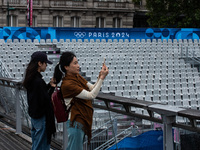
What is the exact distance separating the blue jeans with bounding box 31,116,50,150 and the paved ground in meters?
1.88

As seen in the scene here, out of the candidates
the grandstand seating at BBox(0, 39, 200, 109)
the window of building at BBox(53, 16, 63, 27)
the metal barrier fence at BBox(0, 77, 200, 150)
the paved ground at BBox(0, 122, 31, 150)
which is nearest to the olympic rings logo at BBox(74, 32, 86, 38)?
the grandstand seating at BBox(0, 39, 200, 109)

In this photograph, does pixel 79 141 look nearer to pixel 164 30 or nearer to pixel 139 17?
pixel 164 30

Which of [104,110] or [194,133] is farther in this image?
[104,110]

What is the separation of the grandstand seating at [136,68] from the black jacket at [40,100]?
11040mm

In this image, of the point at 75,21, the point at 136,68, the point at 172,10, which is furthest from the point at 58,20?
the point at 136,68

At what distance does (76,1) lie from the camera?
43.8 m

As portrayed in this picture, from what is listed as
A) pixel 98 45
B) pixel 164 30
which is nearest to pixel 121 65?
pixel 98 45

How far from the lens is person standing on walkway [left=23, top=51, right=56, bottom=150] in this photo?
4.48 meters

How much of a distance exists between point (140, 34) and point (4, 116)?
18.3 meters

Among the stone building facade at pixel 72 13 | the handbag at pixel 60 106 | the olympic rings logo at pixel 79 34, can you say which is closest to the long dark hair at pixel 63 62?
the handbag at pixel 60 106

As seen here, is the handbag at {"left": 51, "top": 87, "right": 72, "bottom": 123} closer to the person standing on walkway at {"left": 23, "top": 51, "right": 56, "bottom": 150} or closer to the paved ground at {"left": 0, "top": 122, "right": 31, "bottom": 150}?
the person standing on walkway at {"left": 23, "top": 51, "right": 56, "bottom": 150}

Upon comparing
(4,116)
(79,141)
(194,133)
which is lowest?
(4,116)

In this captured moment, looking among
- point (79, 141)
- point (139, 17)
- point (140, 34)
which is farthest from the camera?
point (139, 17)

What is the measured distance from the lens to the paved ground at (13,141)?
261 inches
